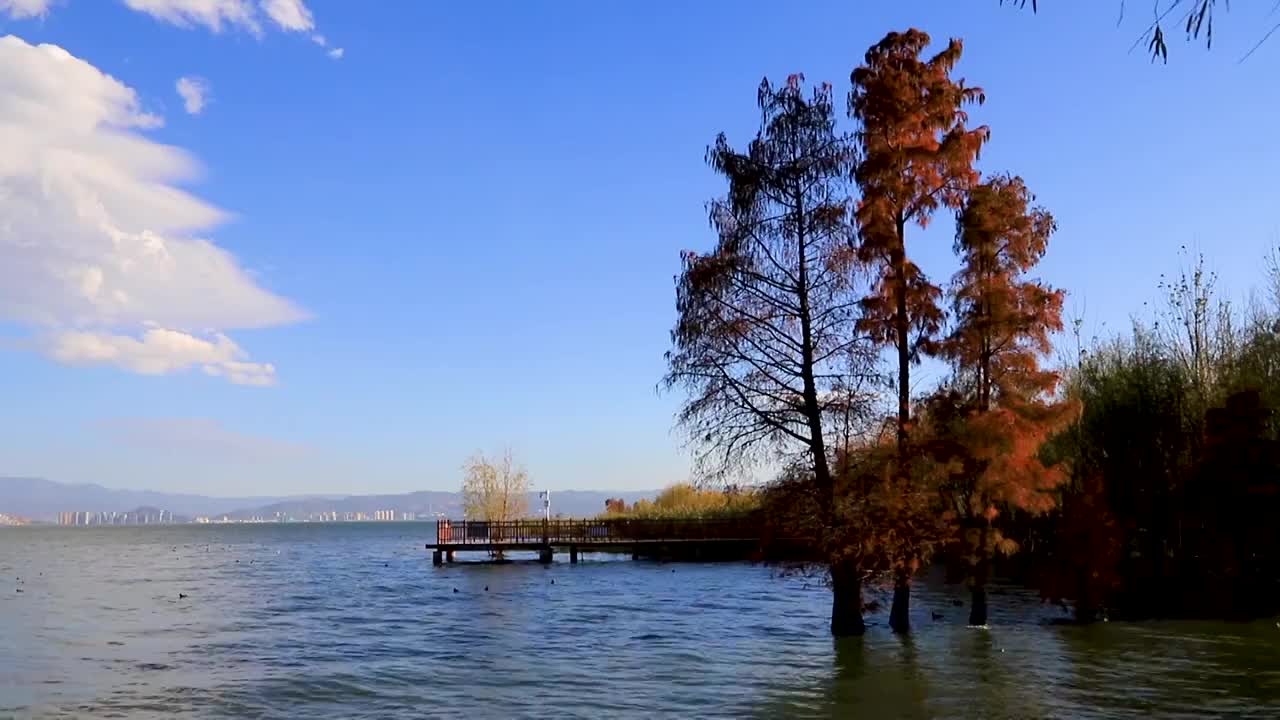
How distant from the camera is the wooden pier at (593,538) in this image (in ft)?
204

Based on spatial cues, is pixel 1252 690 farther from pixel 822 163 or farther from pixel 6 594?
pixel 6 594

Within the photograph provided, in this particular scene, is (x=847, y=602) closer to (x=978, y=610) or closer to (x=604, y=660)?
(x=978, y=610)

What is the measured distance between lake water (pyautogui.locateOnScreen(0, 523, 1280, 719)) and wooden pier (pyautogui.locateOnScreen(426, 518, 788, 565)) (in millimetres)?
19863

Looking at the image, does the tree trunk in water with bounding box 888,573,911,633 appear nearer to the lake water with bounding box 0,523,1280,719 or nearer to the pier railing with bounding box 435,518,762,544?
the lake water with bounding box 0,523,1280,719

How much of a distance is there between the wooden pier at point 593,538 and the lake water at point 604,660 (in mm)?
19863

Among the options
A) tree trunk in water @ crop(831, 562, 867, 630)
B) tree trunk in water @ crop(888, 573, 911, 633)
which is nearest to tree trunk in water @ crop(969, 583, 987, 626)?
tree trunk in water @ crop(888, 573, 911, 633)

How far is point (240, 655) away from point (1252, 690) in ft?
70.1

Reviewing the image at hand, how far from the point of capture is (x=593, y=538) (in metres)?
64.0

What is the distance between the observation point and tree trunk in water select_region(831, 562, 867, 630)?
2255 centimetres

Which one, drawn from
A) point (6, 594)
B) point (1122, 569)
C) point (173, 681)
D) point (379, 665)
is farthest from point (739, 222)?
point (6, 594)

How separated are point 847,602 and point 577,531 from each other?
4133cm

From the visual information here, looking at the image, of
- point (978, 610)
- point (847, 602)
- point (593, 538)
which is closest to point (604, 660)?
point (847, 602)

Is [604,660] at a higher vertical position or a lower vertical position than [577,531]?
lower

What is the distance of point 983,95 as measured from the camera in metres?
22.9
